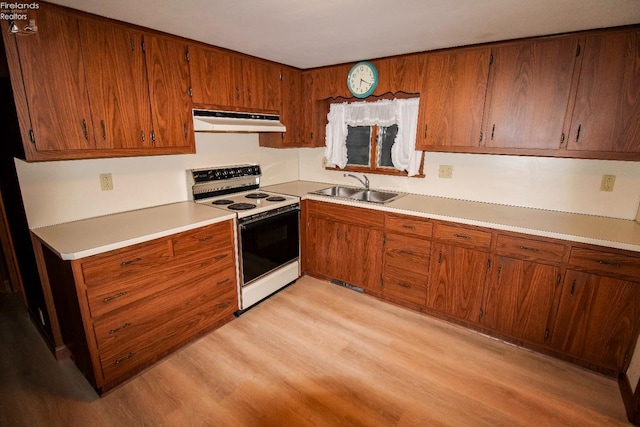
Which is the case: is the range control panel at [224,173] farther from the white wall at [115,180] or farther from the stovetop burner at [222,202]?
the stovetop burner at [222,202]

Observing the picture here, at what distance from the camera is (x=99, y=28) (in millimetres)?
1865

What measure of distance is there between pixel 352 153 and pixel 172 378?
2674 millimetres

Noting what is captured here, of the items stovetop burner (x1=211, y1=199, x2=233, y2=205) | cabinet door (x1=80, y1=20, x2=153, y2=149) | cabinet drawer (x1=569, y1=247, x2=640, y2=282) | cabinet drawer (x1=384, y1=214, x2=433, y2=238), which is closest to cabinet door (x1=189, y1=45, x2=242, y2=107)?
cabinet door (x1=80, y1=20, x2=153, y2=149)

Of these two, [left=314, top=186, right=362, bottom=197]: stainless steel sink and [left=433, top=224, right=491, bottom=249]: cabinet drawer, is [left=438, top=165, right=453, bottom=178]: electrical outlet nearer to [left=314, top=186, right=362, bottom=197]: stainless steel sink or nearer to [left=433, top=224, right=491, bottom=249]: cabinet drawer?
[left=433, top=224, right=491, bottom=249]: cabinet drawer

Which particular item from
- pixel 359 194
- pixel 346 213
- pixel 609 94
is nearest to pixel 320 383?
pixel 346 213

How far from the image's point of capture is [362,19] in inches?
73.7

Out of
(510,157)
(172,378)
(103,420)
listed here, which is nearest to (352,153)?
(510,157)

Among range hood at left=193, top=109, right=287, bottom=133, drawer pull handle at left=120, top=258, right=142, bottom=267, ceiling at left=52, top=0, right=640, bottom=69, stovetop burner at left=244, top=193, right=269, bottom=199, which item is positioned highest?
ceiling at left=52, top=0, right=640, bottom=69

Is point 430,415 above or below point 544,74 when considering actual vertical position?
below

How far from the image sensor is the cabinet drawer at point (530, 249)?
6.76ft

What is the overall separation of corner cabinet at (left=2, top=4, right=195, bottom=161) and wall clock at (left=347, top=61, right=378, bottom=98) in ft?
4.92

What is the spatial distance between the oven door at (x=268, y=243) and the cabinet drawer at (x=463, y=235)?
1362mm

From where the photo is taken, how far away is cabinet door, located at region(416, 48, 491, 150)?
238 cm

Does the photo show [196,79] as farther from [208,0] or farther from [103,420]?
[103,420]
